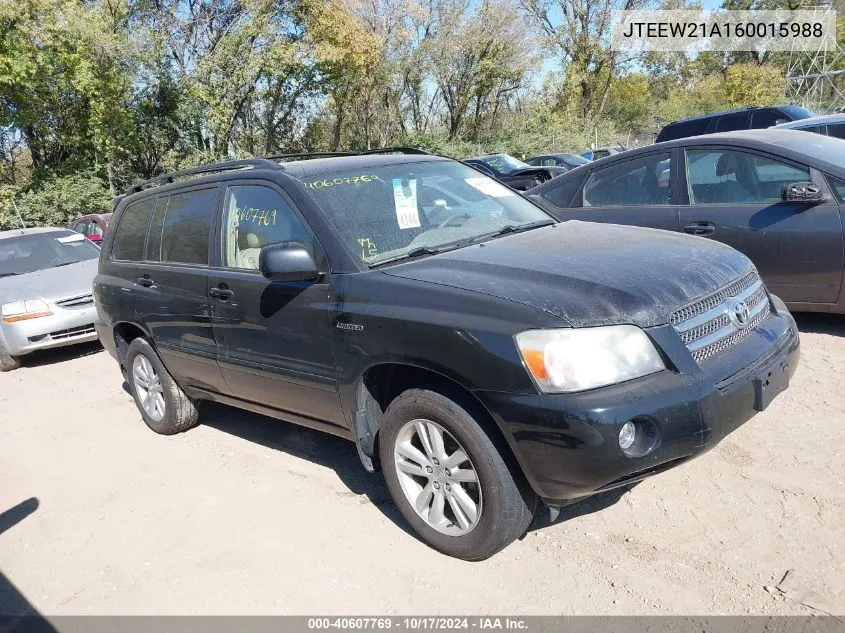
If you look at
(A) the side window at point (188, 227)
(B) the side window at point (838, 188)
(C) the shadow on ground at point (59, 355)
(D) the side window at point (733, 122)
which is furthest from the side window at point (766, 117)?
(C) the shadow on ground at point (59, 355)

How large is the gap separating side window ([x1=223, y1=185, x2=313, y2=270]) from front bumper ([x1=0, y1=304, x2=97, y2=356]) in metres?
4.31

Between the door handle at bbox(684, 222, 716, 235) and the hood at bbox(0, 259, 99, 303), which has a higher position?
the door handle at bbox(684, 222, 716, 235)

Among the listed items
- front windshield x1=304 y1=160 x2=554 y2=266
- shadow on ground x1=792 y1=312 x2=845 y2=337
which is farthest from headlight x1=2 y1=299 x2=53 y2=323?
shadow on ground x1=792 y1=312 x2=845 y2=337

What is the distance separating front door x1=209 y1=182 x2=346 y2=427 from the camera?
3.47 meters

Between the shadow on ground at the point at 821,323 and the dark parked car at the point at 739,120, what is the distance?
26.9ft

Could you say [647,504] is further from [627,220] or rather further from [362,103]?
[362,103]

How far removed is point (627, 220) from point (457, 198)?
2415 mm

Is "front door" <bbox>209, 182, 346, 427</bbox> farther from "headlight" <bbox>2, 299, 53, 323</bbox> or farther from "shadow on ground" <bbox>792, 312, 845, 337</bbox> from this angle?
"headlight" <bbox>2, 299, 53, 323</bbox>

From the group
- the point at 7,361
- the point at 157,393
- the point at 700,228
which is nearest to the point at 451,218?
the point at 700,228

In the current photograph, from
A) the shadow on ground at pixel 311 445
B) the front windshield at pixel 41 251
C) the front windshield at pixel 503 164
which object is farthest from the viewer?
the front windshield at pixel 503 164

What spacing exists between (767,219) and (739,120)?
998 cm

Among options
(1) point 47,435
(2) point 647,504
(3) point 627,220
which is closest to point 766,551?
(2) point 647,504

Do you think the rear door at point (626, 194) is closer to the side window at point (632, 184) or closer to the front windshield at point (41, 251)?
the side window at point (632, 184)

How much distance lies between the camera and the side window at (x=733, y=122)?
13680mm
